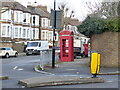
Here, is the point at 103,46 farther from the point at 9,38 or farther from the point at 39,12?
the point at 39,12

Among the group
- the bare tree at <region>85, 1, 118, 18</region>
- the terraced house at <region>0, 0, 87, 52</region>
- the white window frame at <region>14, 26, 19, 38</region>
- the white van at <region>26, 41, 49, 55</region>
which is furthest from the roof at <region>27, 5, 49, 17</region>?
the bare tree at <region>85, 1, 118, 18</region>

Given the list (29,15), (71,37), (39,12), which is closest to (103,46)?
(71,37)

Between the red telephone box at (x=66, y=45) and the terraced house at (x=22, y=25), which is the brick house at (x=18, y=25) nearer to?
the terraced house at (x=22, y=25)

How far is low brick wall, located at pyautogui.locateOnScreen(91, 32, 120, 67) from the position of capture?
20.1 m

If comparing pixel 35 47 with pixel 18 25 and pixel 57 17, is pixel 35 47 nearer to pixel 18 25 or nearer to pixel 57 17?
pixel 18 25

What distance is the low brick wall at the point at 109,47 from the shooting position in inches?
793

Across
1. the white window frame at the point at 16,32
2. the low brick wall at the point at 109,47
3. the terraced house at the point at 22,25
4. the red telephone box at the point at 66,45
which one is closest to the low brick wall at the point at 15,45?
the terraced house at the point at 22,25

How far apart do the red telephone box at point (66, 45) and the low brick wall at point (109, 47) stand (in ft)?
21.1

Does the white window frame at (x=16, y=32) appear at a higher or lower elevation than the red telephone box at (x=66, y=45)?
higher

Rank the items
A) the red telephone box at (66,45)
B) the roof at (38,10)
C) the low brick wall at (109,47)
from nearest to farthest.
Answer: the low brick wall at (109,47) → the red telephone box at (66,45) → the roof at (38,10)

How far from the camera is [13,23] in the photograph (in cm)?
5688

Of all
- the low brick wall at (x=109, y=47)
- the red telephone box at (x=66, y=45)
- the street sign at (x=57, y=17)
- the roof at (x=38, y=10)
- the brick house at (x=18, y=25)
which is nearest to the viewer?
the street sign at (x=57, y=17)

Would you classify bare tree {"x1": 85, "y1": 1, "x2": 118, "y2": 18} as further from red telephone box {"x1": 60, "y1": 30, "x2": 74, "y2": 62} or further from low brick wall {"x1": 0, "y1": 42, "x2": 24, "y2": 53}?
low brick wall {"x1": 0, "y1": 42, "x2": 24, "y2": 53}

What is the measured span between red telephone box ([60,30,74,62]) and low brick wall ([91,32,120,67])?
6426 millimetres
